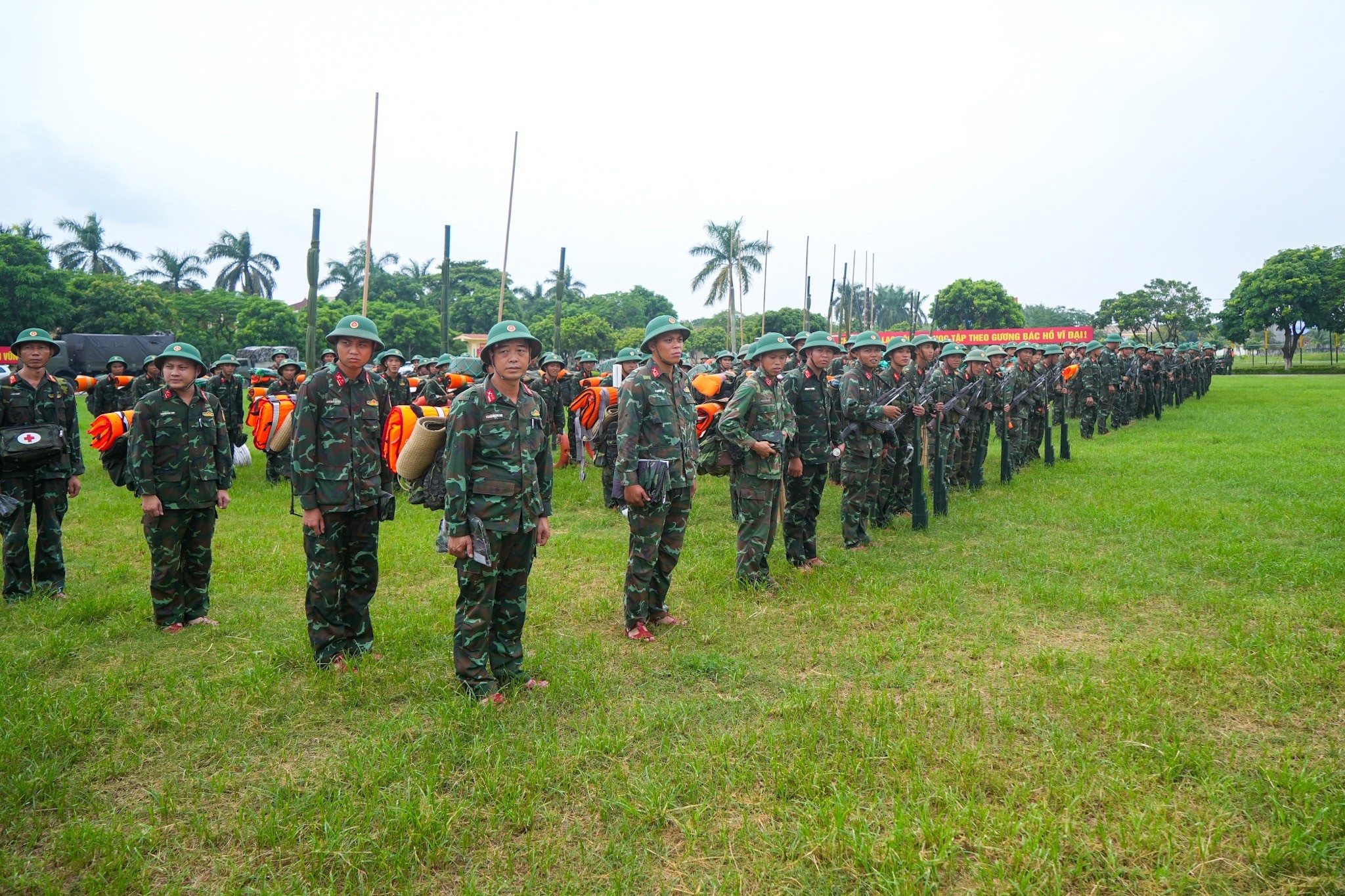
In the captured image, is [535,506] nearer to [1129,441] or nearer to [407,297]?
[1129,441]

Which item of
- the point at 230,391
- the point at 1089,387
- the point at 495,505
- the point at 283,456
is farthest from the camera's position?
the point at 1089,387

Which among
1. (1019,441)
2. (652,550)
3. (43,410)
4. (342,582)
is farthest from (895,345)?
(43,410)

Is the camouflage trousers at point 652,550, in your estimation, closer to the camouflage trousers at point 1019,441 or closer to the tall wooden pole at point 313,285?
the camouflage trousers at point 1019,441

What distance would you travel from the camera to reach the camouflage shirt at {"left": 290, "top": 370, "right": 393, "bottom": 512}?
4.73 meters

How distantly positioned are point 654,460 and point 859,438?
3149mm

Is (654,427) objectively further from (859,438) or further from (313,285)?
(313,285)

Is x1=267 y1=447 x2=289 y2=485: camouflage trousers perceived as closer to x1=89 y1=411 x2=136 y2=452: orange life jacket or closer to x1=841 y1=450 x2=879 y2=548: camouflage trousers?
x1=89 y1=411 x2=136 y2=452: orange life jacket

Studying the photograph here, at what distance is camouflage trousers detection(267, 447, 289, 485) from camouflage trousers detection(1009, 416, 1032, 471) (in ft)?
36.0

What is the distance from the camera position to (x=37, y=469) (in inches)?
240

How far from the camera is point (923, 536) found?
8.30 metres

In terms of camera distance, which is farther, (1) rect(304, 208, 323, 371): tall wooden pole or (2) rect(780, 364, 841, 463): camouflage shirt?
(1) rect(304, 208, 323, 371): tall wooden pole

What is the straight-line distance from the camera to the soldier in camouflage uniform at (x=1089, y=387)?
669 inches

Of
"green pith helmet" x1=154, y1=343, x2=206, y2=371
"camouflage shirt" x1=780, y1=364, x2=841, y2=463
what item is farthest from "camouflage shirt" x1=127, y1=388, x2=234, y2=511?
"camouflage shirt" x1=780, y1=364, x2=841, y2=463

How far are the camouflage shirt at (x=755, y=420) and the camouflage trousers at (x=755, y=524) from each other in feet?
0.31
